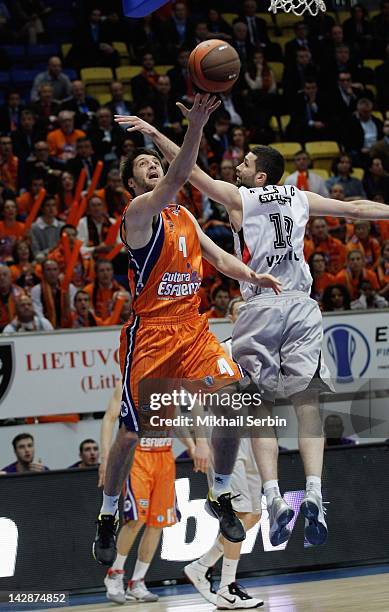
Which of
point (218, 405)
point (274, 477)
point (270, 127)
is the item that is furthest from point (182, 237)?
point (270, 127)

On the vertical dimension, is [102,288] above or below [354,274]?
below

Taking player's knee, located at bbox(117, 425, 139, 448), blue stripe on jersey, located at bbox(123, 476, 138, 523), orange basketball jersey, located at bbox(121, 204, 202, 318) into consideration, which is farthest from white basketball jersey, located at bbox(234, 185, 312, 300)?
blue stripe on jersey, located at bbox(123, 476, 138, 523)

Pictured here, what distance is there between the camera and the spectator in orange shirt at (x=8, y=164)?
50.6ft

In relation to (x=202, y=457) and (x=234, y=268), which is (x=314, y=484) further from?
(x=202, y=457)

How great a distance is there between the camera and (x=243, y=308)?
26.0ft

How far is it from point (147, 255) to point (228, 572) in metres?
2.88

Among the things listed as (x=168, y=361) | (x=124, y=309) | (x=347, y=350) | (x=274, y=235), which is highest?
(x=274, y=235)

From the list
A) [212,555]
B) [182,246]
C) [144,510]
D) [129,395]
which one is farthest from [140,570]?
[182,246]

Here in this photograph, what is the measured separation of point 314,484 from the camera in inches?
294

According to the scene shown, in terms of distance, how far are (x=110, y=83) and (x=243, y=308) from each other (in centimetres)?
1071

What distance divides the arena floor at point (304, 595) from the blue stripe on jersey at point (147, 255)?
8.77 ft

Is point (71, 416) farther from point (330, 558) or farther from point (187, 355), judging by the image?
point (187, 355)

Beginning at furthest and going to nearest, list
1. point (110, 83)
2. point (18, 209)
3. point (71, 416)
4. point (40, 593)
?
point (110, 83), point (18, 209), point (71, 416), point (40, 593)

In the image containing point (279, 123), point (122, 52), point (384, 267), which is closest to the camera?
point (384, 267)
